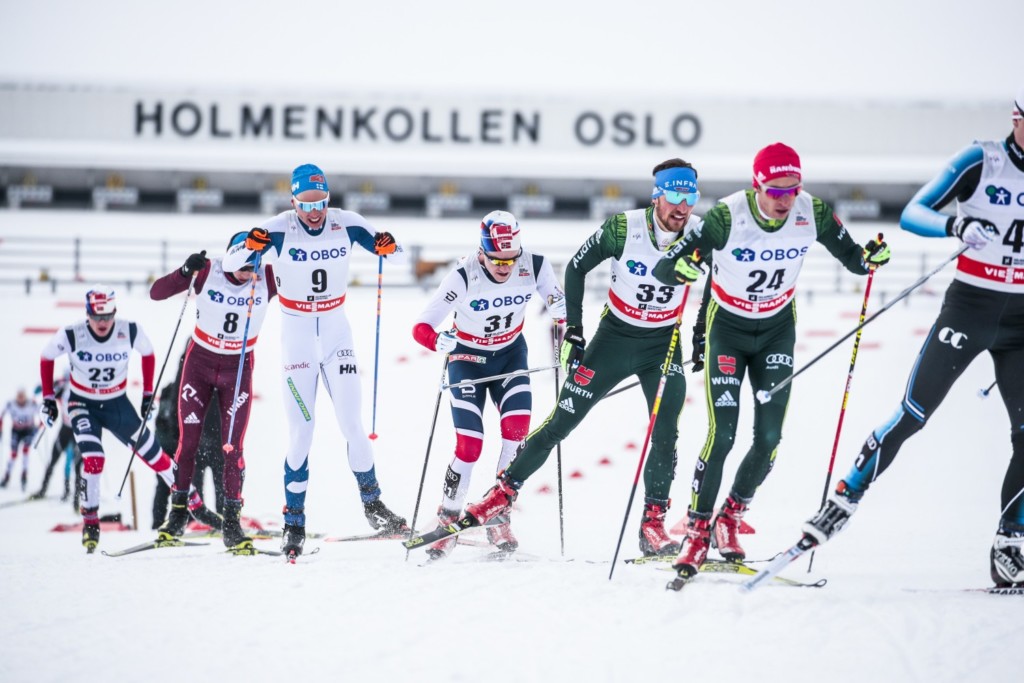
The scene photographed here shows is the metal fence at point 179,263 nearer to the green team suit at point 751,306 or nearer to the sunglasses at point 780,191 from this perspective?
the green team suit at point 751,306

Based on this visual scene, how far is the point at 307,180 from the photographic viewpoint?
21.3 feet

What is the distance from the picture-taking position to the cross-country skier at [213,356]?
7555 millimetres

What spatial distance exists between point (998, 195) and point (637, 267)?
78.4 inches

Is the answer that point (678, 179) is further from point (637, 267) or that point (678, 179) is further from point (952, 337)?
point (952, 337)

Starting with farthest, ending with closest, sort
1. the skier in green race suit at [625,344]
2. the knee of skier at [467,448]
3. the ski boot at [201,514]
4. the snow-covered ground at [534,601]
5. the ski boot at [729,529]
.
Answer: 1. the ski boot at [201,514]
2. the knee of skier at [467,448]
3. the skier in green race suit at [625,344]
4. the ski boot at [729,529]
5. the snow-covered ground at [534,601]

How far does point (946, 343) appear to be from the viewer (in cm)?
507

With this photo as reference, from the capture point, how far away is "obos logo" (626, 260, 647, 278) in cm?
604

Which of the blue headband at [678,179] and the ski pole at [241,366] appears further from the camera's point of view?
the ski pole at [241,366]

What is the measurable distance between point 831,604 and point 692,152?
22841 mm

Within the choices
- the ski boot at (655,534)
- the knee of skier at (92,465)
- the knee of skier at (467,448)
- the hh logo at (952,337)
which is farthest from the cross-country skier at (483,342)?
the knee of skier at (92,465)

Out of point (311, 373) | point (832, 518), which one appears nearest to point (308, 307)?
point (311, 373)

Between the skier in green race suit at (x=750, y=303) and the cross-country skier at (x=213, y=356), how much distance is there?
3592mm

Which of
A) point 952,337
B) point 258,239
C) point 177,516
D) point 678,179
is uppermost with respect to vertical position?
point 678,179
